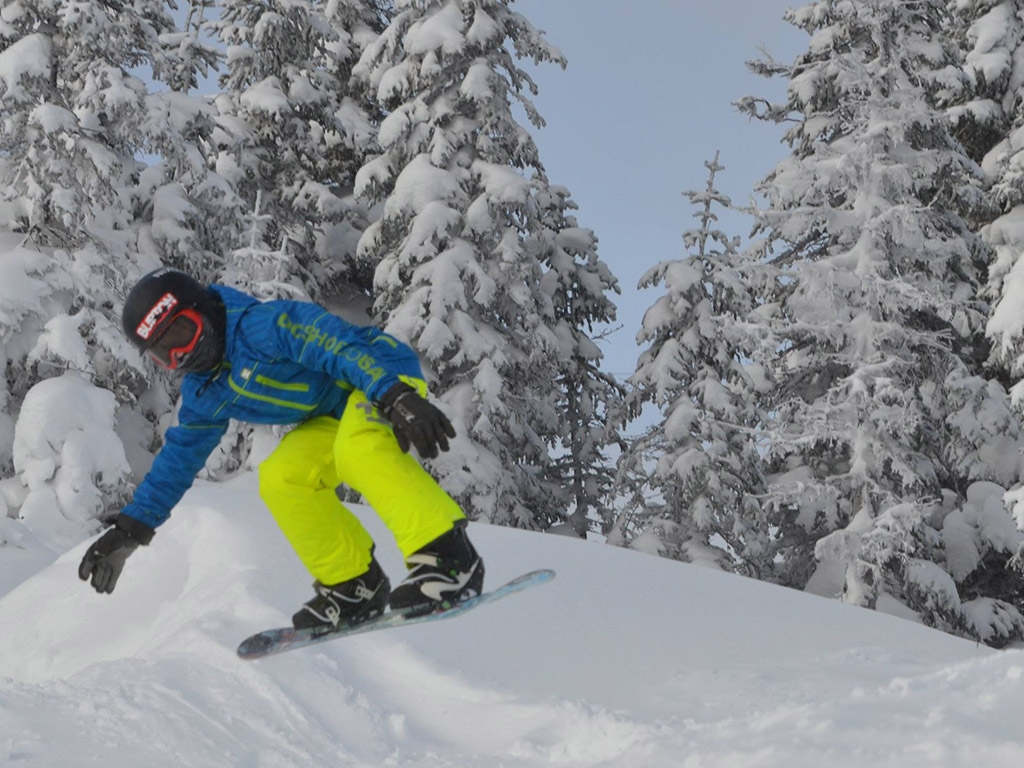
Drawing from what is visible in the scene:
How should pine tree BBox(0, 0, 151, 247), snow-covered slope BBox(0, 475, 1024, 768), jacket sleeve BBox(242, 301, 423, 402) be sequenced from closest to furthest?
snow-covered slope BBox(0, 475, 1024, 768)
jacket sleeve BBox(242, 301, 423, 402)
pine tree BBox(0, 0, 151, 247)

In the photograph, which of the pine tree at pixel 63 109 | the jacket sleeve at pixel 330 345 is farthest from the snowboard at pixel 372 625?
the pine tree at pixel 63 109

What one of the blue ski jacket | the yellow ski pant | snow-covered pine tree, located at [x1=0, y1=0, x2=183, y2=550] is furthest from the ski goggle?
snow-covered pine tree, located at [x1=0, y1=0, x2=183, y2=550]

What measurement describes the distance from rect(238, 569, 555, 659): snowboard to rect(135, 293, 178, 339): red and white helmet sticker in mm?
1445

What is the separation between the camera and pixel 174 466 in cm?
425

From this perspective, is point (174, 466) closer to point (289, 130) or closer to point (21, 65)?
point (21, 65)

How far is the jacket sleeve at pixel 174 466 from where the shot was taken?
4203mm

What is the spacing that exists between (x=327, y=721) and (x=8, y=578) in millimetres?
8628

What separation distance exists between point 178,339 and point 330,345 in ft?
2.07

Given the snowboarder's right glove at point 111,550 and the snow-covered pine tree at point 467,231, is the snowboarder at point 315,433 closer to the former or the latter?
the snowboarder's right glove at point 111,550

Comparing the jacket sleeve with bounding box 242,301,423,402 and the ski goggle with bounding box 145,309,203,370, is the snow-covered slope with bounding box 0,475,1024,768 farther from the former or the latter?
the jacket sleeve with bounding box 242,301,423,402

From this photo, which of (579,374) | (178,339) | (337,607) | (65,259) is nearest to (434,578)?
(337,607)

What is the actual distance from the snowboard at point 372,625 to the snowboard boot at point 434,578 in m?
0.04

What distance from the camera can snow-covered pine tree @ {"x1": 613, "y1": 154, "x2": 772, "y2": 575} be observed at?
14781 mm

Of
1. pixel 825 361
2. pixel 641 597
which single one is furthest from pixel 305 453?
pixel 825 361
